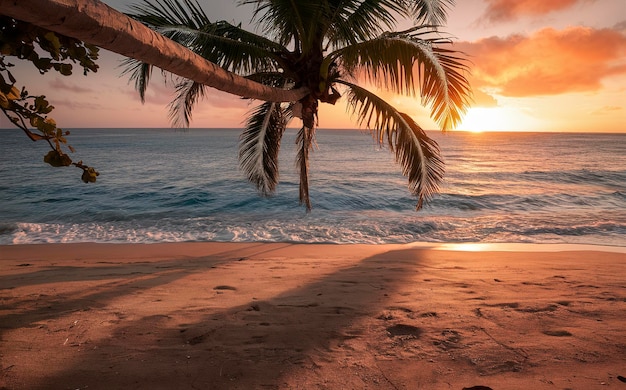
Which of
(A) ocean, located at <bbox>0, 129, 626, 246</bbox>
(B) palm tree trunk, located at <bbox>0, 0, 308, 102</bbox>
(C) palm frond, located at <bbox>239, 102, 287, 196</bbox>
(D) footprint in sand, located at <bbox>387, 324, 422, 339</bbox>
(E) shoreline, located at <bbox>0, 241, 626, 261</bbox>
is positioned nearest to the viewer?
(B) palm tree trunk, located at <bbox>0, 0, 308, 102</bbox>

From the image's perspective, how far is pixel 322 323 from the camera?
12.5 feet

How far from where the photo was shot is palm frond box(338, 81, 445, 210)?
6953 mm

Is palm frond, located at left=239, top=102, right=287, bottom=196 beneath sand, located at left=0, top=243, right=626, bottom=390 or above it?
above

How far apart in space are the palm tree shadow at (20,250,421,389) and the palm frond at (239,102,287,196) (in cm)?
508

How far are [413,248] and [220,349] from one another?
765cm

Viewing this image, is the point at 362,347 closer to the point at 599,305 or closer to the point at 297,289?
the point at 297,289

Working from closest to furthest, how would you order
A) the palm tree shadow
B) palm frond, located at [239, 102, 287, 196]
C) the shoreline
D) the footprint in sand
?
1. the palm tree shadow
2. the footprint in sand
3. palm frond, located at [239, 102, 287, 196]
4. the shoreline

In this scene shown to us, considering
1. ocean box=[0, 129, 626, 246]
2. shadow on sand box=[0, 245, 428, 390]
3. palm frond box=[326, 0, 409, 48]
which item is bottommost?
ocean box=[0, 129, 626, 246]

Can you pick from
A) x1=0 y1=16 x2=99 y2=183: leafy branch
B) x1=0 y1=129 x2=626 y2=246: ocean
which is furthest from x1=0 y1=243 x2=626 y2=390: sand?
x1=0 y1=129 x2=626 y2=246: ocean

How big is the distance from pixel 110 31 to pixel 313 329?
2.95 metres

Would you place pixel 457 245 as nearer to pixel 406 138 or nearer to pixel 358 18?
pixel 406 138

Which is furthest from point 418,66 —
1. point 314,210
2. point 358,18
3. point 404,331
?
point 314,210

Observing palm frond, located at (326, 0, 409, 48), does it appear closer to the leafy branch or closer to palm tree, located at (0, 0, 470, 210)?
palm tree, located at (0, 0, 470, 210)

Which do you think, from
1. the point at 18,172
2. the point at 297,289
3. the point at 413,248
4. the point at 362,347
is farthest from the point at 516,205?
the point at 18,172
